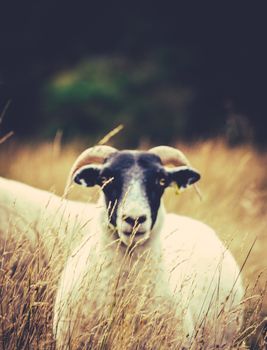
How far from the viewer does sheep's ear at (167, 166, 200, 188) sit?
428cm

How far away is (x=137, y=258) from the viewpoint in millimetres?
4133

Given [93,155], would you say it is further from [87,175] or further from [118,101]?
[118,101]

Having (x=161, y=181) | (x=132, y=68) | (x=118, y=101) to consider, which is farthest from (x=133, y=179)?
(x=132, y=68)

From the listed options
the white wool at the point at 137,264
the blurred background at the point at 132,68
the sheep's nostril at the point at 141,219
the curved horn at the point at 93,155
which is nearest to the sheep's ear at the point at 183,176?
the white wool at the point at 137,264

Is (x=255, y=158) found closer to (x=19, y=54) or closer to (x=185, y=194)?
(x=185, y=194)

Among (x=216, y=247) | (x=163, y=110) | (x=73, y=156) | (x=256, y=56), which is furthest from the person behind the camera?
(x=163, y=110)

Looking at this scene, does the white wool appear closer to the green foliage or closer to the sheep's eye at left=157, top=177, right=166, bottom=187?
the sheep's eye at left=157, top=177, right=166, bottom=187

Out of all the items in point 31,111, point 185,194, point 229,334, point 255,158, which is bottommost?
point 229,334

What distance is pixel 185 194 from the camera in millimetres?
7602

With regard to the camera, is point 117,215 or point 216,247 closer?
A: point 117,215

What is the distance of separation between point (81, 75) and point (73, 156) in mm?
7916

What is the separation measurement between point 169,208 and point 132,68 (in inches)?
538

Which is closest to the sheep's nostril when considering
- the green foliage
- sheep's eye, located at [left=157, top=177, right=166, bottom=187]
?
sheep's eye, located at [left=157, top=177, right=166, bottom=187]

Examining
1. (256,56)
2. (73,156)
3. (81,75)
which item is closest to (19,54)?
(81,75)
